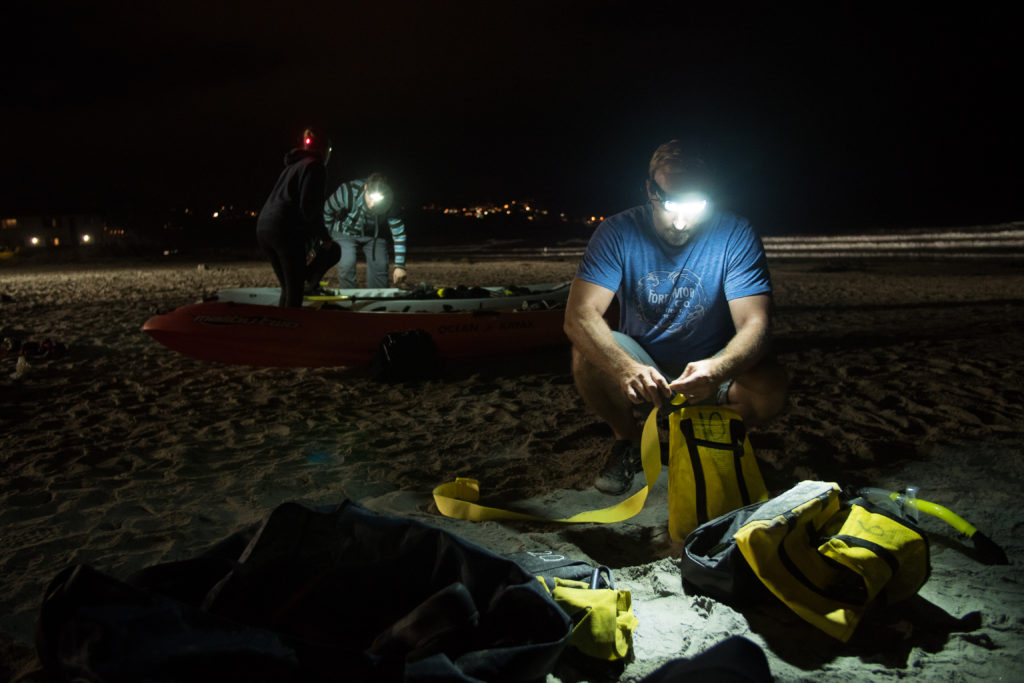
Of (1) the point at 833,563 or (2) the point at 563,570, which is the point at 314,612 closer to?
(2) the point at 563,570

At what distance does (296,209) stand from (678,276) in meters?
4.06

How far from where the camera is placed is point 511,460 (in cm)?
359

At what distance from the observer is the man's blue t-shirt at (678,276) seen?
10.5 ft

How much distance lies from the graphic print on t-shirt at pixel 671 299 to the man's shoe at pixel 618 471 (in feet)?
2.11

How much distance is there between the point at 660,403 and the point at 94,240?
82599 mm

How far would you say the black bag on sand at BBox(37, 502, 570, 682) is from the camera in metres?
1.35

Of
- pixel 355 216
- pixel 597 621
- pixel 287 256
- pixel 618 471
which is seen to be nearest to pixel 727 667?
pixel 597 621

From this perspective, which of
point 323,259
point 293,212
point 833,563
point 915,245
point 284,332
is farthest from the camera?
point 915,245

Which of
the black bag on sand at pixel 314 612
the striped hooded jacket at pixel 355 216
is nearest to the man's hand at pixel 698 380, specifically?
the black bag on sand at pixel 314 612

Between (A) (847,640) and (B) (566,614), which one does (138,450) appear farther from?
(A) (847,640)

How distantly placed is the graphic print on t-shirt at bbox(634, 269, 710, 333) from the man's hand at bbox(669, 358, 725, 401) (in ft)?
1.53

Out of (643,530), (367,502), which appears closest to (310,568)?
(367,502)

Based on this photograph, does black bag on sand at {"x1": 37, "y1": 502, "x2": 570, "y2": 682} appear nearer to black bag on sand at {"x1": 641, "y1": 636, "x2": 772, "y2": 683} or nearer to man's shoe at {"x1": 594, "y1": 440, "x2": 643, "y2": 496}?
black bag on sand at {"x1": 641, "y1": 636, "x2": 772, "y2": 683}

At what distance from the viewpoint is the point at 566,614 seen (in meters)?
1.74
